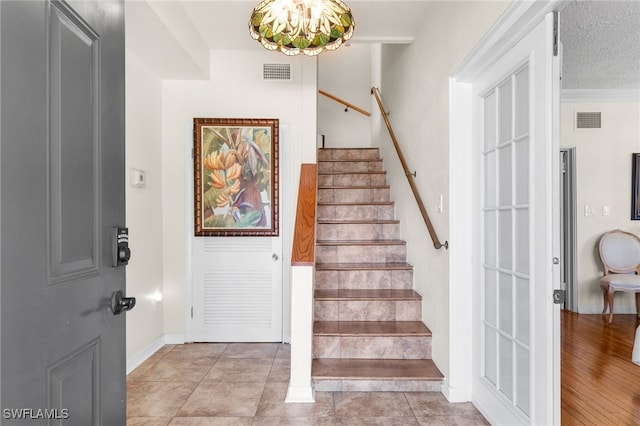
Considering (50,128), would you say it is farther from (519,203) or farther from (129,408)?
(129,408)

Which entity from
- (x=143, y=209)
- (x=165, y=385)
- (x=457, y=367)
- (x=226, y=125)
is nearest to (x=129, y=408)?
(x=165, y=385)

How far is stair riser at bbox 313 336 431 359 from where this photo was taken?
8.84 feet

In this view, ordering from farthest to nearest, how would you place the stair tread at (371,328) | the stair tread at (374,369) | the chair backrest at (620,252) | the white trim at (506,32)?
the chair backrest at (620,252), the stair tread at (371,328), the stair tread at (374,369), the white trim at (506,32)

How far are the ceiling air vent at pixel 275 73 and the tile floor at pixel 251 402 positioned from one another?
8.80ft

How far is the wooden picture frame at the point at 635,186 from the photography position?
452 cm

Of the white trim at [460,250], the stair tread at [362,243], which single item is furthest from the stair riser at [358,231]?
the white trim at [460,250]

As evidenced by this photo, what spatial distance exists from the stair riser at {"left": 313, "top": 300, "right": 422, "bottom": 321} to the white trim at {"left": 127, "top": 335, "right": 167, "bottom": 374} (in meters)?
1.52

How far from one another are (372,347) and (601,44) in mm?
3336

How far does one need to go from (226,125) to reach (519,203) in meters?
2.75

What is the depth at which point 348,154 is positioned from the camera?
5.06m

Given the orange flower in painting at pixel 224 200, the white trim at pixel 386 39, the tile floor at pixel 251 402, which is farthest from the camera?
the orange flower in painting at pixel 224 200

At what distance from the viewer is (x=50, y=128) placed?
0.89 metres

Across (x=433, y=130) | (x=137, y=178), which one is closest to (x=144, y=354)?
(x=137, y=178)

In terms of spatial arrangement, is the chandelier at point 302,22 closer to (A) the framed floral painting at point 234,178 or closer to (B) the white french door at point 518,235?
(B) the white french door at point 518,235
